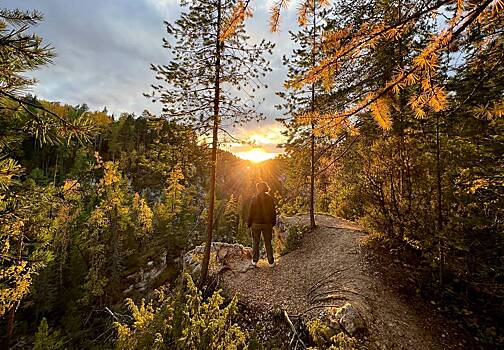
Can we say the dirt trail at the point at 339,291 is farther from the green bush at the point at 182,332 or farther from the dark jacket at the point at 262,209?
the green bush at the point at 182,332

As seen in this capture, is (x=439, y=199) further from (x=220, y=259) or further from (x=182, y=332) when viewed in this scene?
(x=220, y=259)

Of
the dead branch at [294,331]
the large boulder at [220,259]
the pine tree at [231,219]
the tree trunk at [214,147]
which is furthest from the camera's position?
the pine tree at [231,219]

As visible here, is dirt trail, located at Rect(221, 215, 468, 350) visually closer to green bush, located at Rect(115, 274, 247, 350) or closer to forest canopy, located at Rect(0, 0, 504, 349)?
forest canopy, located at Rect(0, 0, 504, 349)

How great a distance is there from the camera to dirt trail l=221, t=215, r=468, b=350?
14.9ft

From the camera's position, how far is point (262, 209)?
7.89 meters

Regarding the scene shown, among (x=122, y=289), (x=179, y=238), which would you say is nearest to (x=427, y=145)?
(x=122, y=289)

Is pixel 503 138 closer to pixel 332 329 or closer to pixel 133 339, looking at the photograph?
pixel 332 329

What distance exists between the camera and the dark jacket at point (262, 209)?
7.85 m

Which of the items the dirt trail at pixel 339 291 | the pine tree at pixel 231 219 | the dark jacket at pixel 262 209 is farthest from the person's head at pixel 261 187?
the pine tree at pixel 231 219

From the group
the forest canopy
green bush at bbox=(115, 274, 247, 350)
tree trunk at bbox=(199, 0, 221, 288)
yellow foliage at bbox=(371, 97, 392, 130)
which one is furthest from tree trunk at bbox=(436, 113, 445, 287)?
tree trunk at bbox=(199, 0, 221, 288)

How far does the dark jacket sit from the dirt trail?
1.73 m

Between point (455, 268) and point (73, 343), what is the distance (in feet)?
59.3

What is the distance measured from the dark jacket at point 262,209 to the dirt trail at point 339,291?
5.68 ft

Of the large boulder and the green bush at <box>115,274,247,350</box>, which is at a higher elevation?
the green bush at <box>115,274,247,350</box>
